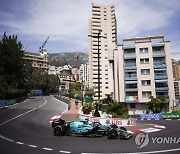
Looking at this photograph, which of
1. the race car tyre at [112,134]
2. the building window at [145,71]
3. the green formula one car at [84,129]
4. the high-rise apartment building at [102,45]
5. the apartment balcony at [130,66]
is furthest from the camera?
the high-rise apartment building at [102,45]

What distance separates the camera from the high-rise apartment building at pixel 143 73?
55.4m

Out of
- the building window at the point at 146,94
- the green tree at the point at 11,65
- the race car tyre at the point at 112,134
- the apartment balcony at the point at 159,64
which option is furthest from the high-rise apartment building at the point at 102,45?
the race car tyre at the point at 112,134

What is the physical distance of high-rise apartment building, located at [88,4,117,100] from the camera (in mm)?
127000

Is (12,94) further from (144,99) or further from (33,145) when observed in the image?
(33,145)

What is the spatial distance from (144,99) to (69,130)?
40324 millimetres

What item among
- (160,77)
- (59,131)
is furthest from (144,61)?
(59,131)

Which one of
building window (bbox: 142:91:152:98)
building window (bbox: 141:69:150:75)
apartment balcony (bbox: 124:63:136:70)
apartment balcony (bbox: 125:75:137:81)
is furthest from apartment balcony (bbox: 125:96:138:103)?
Answer: apartment balcony (bbox: 124:63:136:70)

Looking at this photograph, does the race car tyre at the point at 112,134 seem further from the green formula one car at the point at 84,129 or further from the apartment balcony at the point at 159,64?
the apartment balcony at the point at 159,64

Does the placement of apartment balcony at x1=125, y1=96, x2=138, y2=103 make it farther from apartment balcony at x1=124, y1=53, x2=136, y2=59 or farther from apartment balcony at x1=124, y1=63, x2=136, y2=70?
apartment balcony at x1=124, y1=53, x2=136, y2=59

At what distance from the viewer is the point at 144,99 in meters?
55.3

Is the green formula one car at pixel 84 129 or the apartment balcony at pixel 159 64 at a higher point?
the apartment balcony at pixel 159 64

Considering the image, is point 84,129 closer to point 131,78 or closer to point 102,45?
point 131,78

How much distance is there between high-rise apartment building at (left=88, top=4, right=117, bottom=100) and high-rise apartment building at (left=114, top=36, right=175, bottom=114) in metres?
65.4

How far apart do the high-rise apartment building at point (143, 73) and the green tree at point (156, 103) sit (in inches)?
134
